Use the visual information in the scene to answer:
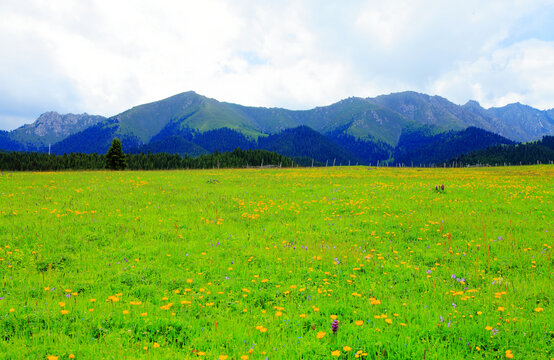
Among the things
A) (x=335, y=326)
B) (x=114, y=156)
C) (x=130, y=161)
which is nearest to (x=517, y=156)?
(x=114, y=156)

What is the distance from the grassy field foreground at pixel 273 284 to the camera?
470cm

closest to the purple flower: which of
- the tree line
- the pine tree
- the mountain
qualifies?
the pine tree

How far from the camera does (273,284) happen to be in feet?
23.3

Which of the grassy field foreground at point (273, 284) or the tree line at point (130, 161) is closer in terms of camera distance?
the grassy field foreground at point (273, 284)

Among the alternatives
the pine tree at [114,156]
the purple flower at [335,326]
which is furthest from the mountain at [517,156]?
the purple flower at [335,326]

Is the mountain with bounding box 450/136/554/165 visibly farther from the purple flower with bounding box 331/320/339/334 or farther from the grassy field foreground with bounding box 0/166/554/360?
the purple flower with bounding box 331/320/339/334

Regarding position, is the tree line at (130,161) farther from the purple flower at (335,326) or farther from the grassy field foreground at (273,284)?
the purple flower at (335,326)

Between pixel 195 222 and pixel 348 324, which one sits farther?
pixel 195 222

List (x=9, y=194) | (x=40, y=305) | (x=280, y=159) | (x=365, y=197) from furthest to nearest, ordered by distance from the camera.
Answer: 1. (x=280, y=159)
2. (x=365, y=197)
3. (x=9, y=194)
4. (x=40, y=305)

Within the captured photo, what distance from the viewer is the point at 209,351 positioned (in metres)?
4.57

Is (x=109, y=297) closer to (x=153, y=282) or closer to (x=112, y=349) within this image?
(x=153, y=282)

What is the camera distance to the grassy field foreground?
4.70m

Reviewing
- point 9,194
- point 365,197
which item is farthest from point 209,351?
point 9,194

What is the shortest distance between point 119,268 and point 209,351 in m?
4.81
